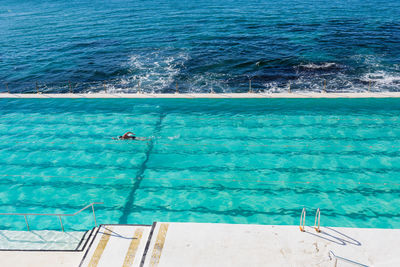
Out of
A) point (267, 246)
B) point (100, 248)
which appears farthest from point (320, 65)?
point (100, 248)

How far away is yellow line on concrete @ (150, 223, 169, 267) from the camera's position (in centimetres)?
629

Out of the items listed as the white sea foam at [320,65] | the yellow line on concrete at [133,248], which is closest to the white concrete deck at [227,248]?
the yellow line on concrete at [133,248]

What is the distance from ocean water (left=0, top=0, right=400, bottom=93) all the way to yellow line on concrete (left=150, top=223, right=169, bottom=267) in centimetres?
1427

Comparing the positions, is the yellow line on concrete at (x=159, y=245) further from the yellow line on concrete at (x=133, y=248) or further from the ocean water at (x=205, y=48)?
the ocean water at (x=205, y=48)

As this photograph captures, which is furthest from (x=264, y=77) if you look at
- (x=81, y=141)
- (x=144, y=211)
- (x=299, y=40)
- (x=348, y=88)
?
(x=144, y=211)

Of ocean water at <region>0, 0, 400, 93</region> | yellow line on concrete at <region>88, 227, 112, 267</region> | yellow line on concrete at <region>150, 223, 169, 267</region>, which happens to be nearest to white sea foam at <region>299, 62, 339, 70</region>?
ocean water at <region>0, 0, 400, 93</region>

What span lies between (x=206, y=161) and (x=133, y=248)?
16.8ft

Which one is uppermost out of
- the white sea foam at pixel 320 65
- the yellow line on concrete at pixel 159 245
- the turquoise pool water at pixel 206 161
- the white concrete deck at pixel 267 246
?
the yellow line on concrete at pixel 159 245

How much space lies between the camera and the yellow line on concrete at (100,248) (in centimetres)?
675

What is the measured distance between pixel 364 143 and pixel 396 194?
3032 millimetres

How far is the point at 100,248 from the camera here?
7.15 meters

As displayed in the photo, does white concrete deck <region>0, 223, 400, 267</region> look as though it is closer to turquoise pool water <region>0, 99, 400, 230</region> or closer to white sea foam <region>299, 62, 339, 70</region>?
turquoise pool water <region>0, 99, 400, 230</region>

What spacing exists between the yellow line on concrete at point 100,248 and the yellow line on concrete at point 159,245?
1.37m

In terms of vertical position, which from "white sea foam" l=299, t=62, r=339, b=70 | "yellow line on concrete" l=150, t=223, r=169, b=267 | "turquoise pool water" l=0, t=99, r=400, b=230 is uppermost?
"yellow line on concrete" l=150, t=223, r=169, b=267
